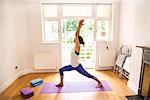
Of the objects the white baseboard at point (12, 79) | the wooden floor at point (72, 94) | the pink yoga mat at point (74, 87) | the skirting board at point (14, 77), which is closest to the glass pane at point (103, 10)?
the wooden floor at point (72, 94)

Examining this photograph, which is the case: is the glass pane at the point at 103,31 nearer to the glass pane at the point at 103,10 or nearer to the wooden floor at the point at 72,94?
the glass pane at the point at 103,10

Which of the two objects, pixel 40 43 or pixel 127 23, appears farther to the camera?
pixel 40 43

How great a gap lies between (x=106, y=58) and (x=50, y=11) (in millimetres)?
2376

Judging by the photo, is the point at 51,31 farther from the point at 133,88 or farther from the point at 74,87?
the point at 133,88

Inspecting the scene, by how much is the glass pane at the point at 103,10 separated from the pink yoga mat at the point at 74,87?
2245 mm

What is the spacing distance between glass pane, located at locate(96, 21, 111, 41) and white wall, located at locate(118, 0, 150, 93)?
0.79 meters

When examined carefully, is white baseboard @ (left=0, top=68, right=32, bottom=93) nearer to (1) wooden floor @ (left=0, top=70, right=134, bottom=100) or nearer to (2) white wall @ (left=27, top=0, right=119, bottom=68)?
(1) wooden floor @ (left=0, top=70, right=134, bottom=100)

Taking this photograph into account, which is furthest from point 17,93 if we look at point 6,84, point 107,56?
point 107,56

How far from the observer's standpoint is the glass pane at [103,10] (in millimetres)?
4871

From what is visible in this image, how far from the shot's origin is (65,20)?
4.85 m

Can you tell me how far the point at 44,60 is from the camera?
4734 millimetres

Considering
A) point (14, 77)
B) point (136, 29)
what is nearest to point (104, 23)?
point (136, 29)

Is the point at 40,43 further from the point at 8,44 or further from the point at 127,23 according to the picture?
the point at 127,23

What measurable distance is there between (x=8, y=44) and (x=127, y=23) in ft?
10.6
